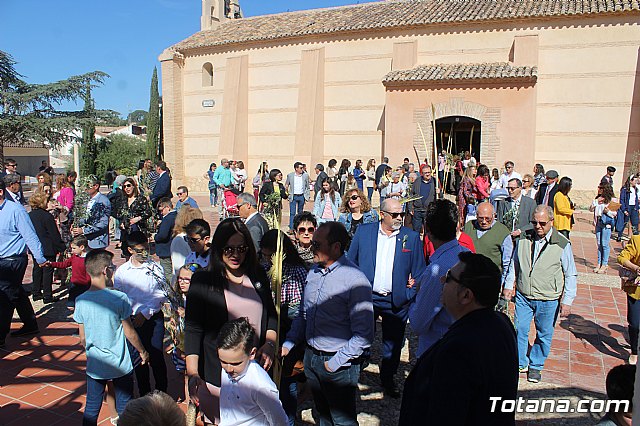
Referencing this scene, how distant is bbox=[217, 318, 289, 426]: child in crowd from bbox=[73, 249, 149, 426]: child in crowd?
127 cm

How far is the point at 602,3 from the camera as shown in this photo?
17.0 meters

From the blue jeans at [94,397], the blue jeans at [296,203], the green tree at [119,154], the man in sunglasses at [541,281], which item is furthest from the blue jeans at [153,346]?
the green tree at [119,154]

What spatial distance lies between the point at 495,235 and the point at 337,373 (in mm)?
2755

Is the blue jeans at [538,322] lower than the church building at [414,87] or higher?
Result: lower

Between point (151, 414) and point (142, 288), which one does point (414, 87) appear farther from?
point (151, 414)

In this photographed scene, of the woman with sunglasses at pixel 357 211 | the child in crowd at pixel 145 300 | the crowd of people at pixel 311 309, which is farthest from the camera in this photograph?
the woman with sunglasses at pixel 357 211

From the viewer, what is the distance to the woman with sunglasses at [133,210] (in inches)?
322

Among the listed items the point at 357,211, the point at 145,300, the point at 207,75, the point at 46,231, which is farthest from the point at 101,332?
the point at 207,75

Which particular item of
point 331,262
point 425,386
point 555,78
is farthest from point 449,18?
point 425,386

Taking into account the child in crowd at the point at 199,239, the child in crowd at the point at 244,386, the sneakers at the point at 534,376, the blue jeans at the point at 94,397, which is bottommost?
the sneakers at the point at 534,376

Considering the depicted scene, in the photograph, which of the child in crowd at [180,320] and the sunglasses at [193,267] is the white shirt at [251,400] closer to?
the child in crowd at [180,320]

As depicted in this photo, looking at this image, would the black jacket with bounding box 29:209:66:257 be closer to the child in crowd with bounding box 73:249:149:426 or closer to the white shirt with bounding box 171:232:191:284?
the white shirt with bounding box 171:232:191:284

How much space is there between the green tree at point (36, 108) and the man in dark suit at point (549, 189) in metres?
32.3

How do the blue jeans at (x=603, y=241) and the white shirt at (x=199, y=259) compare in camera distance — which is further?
the blue jeans at (x=603, y=241)
